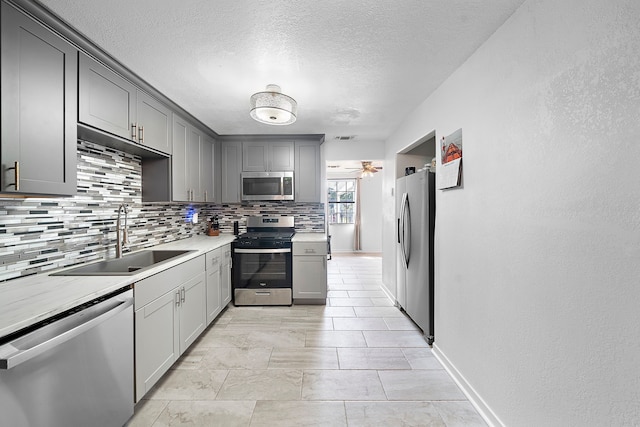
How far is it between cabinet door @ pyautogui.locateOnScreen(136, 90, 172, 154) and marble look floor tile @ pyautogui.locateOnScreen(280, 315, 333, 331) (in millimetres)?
2202

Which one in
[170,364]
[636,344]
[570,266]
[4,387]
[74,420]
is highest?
[570,266]

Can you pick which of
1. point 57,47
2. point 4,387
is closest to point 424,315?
point 4,387

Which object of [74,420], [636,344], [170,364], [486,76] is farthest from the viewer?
[170,364]

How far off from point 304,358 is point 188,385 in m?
0.92

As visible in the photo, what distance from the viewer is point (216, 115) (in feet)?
10.5

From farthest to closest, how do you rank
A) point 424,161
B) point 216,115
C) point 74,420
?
1. point 424,161
2. point 216,115
3. point 74,420

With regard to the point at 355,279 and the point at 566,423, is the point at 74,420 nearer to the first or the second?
the point at 566,423

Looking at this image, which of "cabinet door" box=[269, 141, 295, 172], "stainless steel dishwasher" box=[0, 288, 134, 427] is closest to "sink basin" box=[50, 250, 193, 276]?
"stainless steel dishwasher" box=[0, 288, 134, 427]

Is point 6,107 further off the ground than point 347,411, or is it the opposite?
point 6,107

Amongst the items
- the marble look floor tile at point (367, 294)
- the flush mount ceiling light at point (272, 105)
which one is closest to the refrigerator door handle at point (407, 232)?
the marble look floor tile at point (367, 294)

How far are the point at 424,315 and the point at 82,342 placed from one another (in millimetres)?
2622

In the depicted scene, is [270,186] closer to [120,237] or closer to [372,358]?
[120,237]

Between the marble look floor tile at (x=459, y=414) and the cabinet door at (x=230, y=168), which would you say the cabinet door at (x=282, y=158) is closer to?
the cabinet door at (x=230, y=168)

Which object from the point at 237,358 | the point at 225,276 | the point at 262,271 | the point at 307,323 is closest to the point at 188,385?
the point at 237,358
